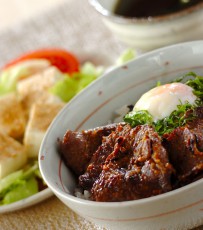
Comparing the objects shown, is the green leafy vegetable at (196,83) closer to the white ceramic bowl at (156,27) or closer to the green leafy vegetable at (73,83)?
the white ceramic bowl at (156,27)

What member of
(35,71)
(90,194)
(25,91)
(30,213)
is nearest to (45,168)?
(90,194)

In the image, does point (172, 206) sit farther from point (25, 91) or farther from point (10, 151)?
point (25, 91)

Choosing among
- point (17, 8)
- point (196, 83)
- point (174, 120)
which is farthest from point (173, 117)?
point (17, 8)

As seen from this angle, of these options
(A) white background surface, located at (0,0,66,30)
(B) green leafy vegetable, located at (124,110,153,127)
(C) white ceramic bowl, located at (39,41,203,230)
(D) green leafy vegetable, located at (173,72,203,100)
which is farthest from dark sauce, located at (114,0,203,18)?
(A) white background surface, located at (0,0,66,30)

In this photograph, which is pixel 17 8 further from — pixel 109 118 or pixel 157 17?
pixel 109 118

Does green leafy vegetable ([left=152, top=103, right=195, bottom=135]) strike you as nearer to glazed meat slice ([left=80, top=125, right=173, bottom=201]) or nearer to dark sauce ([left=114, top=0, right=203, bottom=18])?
glazed meat slice ([left=80, top=125, right=173, bottom=201])
